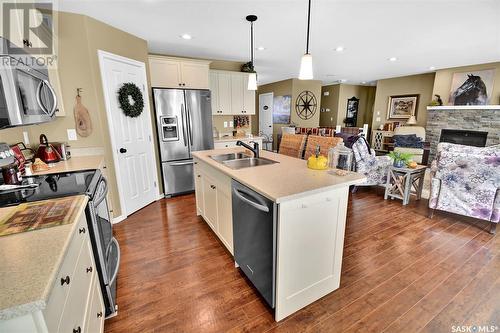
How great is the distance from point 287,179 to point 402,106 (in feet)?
23.5

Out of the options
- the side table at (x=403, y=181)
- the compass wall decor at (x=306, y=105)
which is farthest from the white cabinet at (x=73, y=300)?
the compass wall decor at (x=306, y=105)

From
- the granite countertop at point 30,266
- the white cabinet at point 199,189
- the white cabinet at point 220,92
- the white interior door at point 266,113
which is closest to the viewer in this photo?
the granite countertop at point 30,266

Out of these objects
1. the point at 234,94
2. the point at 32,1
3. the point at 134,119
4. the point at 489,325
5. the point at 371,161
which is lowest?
the point at 489,325

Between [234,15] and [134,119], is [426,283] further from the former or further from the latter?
[134,119]

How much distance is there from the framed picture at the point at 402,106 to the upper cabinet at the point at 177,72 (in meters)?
6.20

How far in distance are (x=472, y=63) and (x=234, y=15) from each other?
5.78 m

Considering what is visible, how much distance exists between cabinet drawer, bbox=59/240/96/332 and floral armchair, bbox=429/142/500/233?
3.69 meters

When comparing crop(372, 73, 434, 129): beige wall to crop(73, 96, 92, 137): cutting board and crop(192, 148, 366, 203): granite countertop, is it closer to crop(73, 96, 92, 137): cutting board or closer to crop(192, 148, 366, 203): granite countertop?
crop(192, 148, 366, 203): granite countertop

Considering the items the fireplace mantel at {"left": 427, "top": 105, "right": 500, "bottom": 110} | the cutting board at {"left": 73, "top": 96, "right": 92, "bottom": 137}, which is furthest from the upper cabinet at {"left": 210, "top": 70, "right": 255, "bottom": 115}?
the fireplace mantel at {"left": 427, "top": 105, "right": 500, "bottom": 110}

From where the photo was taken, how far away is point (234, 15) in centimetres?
250

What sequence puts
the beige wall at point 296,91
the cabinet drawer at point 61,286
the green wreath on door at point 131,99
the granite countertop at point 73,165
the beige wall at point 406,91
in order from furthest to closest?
the beige wall at point 296,91
the beige wall at point 406,91
the green wreath on door at point 131,99
the granite countertop at point 73,165
the cabinet drawer at point 61,286

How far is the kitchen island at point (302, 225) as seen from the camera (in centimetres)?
140

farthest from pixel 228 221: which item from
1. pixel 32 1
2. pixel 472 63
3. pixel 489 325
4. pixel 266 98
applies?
pixel 266 98

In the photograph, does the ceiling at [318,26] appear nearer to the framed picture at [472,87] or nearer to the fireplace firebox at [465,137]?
the framed picture at [472,87]
